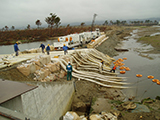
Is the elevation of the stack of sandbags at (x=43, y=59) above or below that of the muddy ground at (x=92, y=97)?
above

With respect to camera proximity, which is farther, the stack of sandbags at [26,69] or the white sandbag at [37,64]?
the white sandbag at [37,64]

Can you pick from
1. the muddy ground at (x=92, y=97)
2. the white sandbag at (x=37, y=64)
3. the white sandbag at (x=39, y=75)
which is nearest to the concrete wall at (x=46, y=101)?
the muddy ground at (x=92, y=97)

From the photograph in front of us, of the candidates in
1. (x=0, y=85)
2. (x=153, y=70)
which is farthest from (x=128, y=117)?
(x=153, y=70)

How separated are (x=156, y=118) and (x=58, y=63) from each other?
845cm

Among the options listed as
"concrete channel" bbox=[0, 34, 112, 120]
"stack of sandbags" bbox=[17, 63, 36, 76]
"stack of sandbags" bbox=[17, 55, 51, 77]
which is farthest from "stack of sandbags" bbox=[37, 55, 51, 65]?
"concrete channel" bbox=[0, 34, 112, 120]

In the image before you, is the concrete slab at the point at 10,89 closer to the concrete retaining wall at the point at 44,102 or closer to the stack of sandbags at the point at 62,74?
the concrete retaining wall at the point at 44,102

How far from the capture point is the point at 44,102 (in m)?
4.72

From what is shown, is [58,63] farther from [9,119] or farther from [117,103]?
[9,119]

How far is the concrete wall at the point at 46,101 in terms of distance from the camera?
386 cm

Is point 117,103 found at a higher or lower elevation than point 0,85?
lower

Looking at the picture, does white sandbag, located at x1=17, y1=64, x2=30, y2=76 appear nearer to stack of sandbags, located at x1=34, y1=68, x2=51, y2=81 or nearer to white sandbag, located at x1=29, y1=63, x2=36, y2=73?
white sandbag, located at x1=29, y1=63, x2=36, y2=73

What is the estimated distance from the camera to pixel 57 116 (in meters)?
5.56

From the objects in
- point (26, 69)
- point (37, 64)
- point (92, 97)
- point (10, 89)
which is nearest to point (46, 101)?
point (10, 89)

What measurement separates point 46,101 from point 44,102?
13 centimetres
